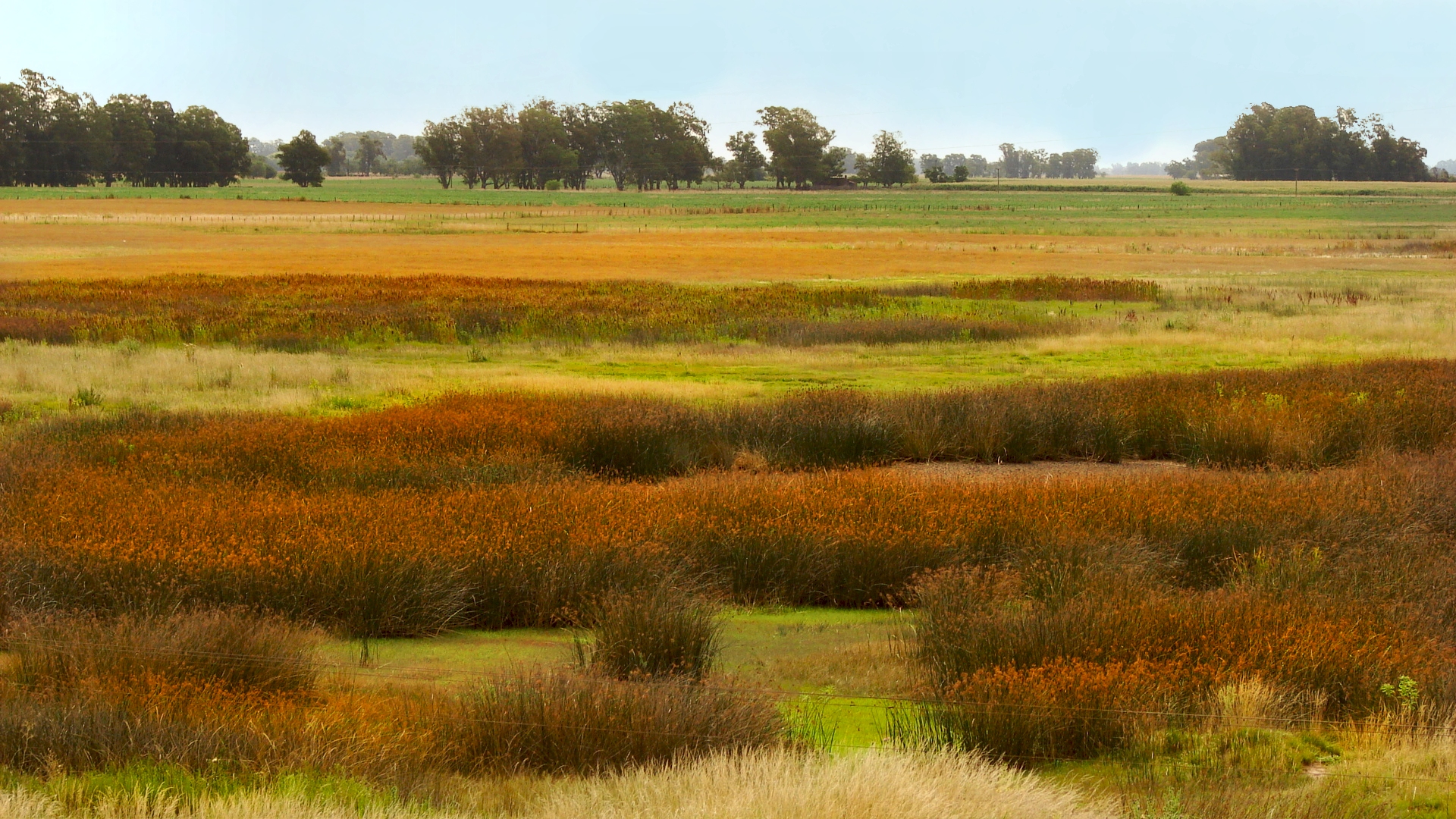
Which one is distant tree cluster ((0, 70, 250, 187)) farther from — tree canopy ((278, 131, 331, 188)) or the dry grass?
the dry grass

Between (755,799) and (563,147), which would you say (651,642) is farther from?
(563,147)

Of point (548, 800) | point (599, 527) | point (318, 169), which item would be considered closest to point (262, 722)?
point (548, 800)

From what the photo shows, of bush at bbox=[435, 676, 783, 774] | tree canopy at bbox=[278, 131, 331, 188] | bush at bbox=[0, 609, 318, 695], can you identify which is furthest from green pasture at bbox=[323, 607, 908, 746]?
tree canopy at bbox=[278, 131, 331, 188]

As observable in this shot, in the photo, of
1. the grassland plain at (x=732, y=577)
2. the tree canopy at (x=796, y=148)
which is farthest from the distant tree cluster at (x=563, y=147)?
the grassland plain at (x=732, y=577)

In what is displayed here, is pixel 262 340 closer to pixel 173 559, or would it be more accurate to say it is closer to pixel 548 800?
pixel 173 559

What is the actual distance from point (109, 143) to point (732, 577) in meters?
162

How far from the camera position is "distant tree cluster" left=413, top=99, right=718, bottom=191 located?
184 metres

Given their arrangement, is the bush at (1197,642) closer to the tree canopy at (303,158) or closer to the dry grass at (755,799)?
the dry grass at (755,799)

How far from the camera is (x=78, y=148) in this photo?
150 m

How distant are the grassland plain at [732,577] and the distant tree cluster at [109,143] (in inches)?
Answer: 5382

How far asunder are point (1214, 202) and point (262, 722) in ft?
503

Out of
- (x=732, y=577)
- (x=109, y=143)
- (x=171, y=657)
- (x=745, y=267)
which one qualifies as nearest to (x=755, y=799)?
(x=171, y=657)

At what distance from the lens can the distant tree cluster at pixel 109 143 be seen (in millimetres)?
146875

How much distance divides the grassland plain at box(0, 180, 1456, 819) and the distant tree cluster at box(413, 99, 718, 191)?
160m
